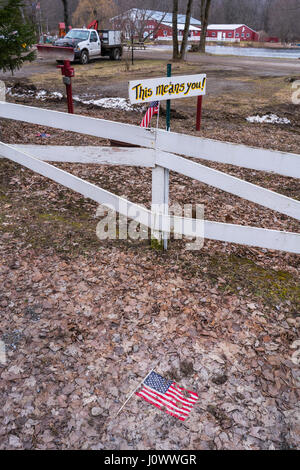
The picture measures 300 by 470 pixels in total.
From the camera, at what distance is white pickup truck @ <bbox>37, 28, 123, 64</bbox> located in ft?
74.1

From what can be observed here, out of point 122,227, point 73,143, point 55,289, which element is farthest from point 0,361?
point 73,143

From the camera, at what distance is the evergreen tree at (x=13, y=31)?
7.62 m

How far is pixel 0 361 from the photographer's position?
312 cm

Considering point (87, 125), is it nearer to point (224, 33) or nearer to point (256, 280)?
point (256, 280)

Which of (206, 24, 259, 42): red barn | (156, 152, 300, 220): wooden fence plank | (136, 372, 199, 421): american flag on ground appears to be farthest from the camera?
(206, 24, 259, 42): red barn

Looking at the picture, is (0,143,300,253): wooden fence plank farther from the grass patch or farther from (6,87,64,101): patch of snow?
(6,87,64,101): patch of snow

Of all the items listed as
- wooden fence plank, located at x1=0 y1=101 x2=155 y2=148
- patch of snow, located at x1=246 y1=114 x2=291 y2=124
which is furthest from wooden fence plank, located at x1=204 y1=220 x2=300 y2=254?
patch of snow, located at x1=246 y1=114 x2=291 y2=124

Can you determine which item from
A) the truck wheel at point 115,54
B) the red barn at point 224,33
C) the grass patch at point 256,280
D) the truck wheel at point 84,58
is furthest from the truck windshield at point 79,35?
the red barn at point 224,33

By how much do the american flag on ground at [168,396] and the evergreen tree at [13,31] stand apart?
25.8 feet

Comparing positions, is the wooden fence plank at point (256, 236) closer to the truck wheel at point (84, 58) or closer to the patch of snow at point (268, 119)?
the patch of snow at point (268, 119)

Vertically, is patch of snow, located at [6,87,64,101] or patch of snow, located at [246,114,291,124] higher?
patch of snow, located at [6,87,64,101]

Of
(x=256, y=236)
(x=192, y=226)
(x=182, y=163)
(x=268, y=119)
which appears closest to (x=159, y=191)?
(x=182, y=163)

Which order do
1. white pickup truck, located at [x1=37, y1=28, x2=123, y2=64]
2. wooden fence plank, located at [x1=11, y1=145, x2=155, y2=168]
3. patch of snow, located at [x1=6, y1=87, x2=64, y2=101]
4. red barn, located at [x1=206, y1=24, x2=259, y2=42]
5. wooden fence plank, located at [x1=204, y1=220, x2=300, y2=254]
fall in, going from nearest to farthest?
1. wooden fence plank, located at [x1=204, y1=220, x2=300, y2=254]
2. wooden fence plank, located at [x1=11, y1=145, x2=155, y2=168]
3. patch of snow, located at [x1=6, y1=87, x2=64, y2=101]
4. white pickup truck, located at [x1=37, y1=28, x2=123, y2=64]
5. red barn, located at [x1=206, y1=24, x2=259, y2=42]

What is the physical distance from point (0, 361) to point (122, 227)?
8.30ft
